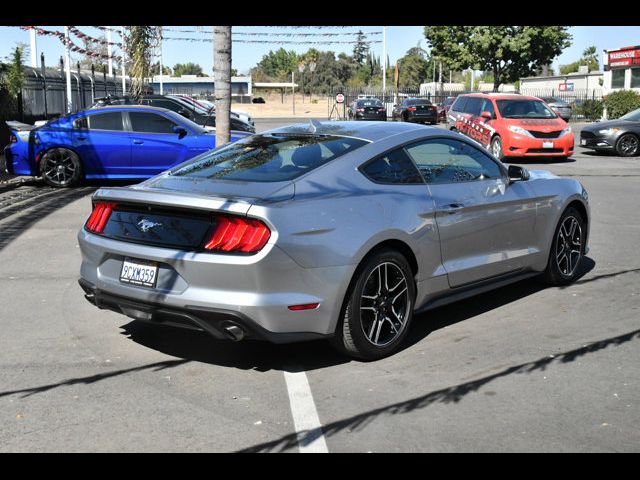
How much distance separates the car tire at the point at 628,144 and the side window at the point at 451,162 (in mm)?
16587

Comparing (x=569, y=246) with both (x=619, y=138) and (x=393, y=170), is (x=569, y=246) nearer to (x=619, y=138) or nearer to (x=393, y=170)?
→ (x=393, y=170)

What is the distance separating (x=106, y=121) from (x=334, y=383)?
36.6 ft

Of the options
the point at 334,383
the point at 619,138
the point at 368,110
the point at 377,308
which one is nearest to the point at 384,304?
the point at 377,308

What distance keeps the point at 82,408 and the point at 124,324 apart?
1748mm

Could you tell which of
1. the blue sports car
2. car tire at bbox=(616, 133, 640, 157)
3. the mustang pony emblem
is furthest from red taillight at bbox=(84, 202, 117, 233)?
car tire at bbox=(616, 133, 640, 157)

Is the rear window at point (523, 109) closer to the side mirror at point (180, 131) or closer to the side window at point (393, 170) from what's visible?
the side mirror at point (180, 131)

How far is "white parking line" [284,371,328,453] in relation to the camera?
4.03 meters

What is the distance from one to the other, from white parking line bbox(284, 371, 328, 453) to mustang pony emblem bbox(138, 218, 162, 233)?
1.24 metres

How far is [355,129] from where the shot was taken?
616 centimetres

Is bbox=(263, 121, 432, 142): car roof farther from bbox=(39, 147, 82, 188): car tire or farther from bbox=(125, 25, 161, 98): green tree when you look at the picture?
bbox=(125, 25, 161, 98): green tree

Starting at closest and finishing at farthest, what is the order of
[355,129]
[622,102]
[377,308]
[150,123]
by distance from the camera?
[377,308] < [355,129] < [150,123] < [622,102]

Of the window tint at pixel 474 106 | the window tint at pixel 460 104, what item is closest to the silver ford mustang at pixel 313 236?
the window tint at pixel 474 106

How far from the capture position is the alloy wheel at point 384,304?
17.4 ft
